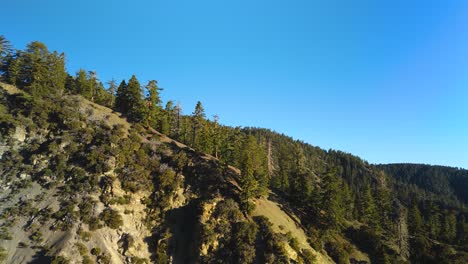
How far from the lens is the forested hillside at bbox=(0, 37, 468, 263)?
1762 inches

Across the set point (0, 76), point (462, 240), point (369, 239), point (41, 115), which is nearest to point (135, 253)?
point (41, 115)

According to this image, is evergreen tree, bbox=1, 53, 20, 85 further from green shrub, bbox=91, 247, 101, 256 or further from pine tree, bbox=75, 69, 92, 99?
green shrub, bbox=91, 247, 101, 256

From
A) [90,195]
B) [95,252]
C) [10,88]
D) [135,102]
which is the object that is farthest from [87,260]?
[10,88]

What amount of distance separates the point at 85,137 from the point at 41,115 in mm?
11514

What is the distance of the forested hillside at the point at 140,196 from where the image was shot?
44750 mm

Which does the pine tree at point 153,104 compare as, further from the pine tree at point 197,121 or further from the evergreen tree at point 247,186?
the evergreen tree at point 247,186

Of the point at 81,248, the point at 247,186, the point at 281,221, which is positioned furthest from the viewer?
the point at 281,221

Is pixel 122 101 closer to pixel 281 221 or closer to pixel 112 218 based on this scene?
pixel 112 218

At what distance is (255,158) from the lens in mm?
63156

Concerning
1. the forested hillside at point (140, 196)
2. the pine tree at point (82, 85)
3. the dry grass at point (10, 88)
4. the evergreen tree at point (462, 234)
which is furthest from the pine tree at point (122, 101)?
the evergreen tree at point (462, 234)

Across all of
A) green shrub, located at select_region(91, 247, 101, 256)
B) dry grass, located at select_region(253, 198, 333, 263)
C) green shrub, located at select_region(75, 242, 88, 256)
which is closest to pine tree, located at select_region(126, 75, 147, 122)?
green shrub, located at select_region(75, 242, 88, 256)

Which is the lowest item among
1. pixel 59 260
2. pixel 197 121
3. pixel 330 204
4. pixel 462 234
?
pixel 59 260

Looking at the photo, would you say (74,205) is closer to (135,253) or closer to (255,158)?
(135,253)

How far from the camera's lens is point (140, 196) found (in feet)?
175
